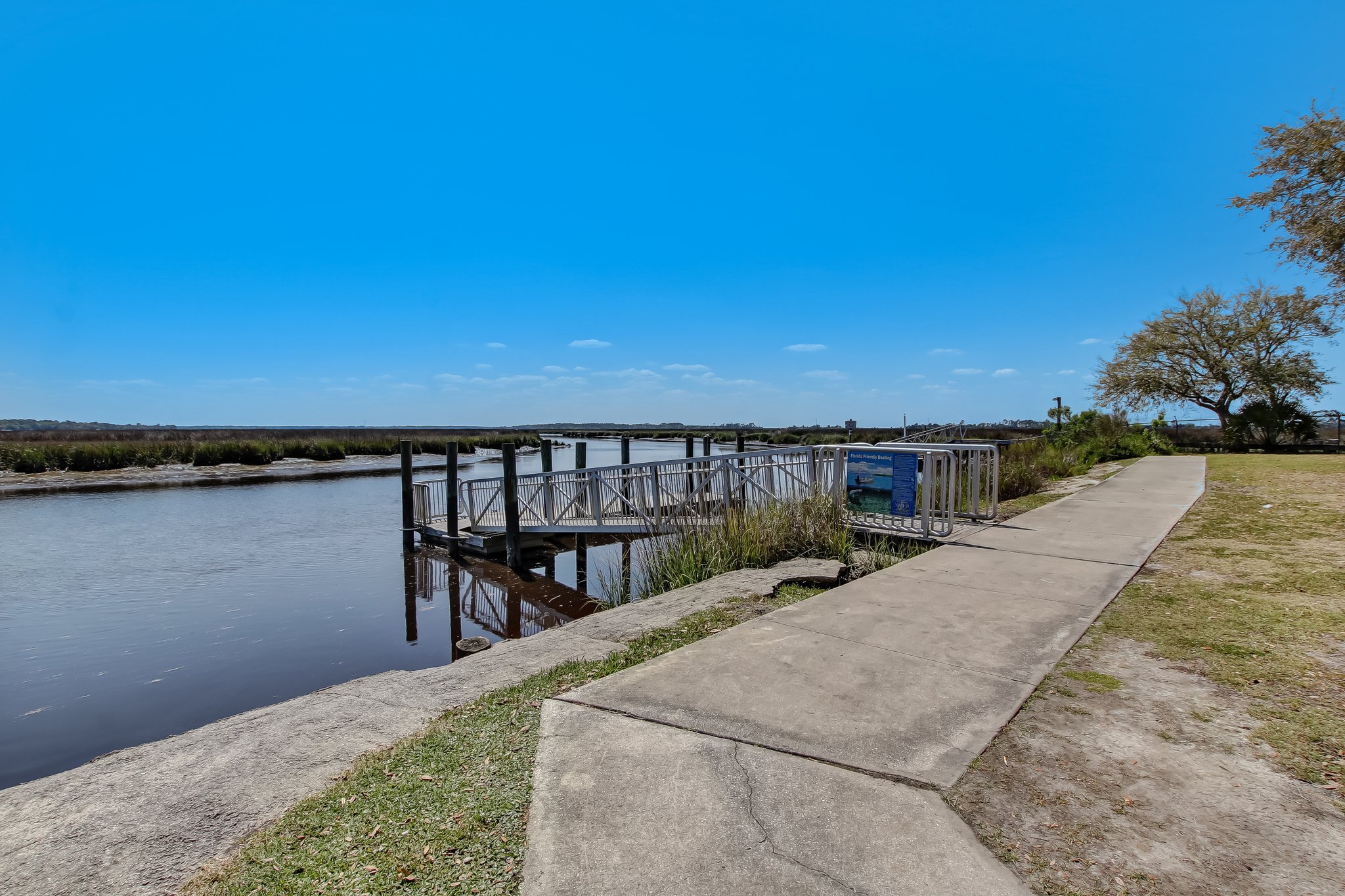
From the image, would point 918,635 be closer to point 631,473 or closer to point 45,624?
point 631,473

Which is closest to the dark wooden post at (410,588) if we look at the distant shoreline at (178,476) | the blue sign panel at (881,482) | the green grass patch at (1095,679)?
the blue sign panel at (881,482)

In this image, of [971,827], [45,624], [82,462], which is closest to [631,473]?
[45,624]

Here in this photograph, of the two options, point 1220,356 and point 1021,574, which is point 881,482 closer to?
point 1021,574

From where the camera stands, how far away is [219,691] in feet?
24.9

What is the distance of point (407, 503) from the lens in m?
17.8

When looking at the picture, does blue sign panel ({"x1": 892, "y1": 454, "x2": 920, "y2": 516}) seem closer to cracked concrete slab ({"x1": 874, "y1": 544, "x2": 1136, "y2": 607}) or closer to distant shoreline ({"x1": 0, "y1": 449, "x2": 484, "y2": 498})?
cracked concrete slab ({"x1": 874, "y1": 544, "x2": 1136, "y2": 607})

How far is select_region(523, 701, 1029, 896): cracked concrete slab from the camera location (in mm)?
2105

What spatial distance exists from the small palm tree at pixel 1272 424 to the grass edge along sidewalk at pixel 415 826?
34737 mm

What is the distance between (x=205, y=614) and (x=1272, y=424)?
1474 inches

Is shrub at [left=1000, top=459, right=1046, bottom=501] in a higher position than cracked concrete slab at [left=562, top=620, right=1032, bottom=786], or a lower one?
higher

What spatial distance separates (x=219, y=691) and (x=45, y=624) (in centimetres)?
545

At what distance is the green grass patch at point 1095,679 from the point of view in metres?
3.66

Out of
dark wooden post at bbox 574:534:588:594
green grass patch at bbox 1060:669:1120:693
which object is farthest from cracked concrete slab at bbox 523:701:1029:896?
dark wooden post at bbox 574:534:588:594

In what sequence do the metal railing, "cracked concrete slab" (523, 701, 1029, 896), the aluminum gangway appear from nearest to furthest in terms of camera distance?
"cracked concrete slab" (523, 701, 1029, 896), the aluminum gangway, the metal railing
